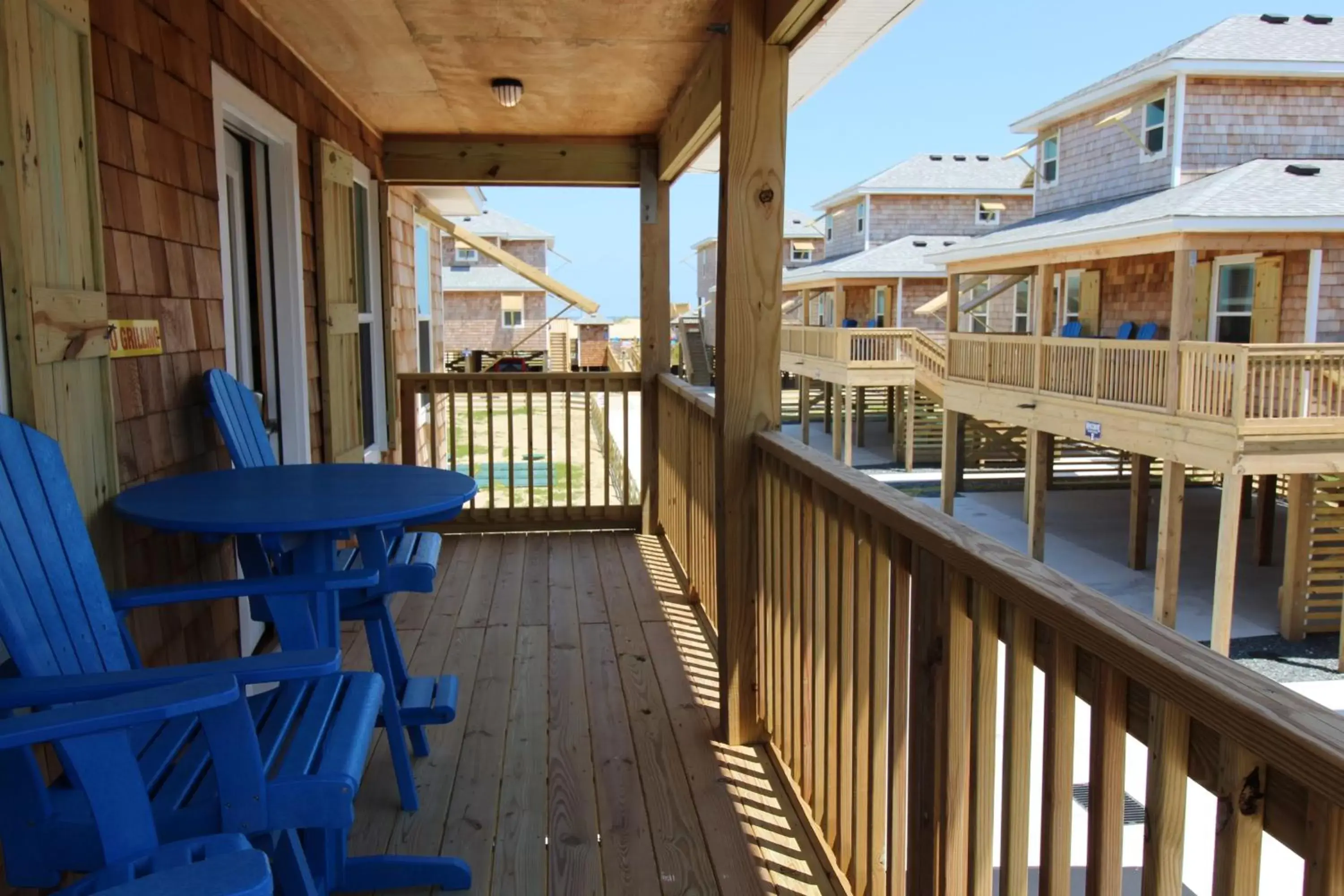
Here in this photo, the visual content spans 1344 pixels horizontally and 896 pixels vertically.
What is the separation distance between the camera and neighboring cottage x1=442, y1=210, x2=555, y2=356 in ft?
92.4

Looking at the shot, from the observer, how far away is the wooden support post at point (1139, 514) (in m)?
12.5

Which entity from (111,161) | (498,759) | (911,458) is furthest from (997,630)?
(911,458)

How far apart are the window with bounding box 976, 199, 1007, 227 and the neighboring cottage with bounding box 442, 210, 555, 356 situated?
38.0 ft

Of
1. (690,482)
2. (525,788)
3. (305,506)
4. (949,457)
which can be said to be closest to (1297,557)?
(949,457)

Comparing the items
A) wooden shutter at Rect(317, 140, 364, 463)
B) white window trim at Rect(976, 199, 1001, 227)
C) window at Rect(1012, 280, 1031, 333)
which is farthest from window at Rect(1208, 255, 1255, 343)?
white window trim at Rect(976, 199, 1001, 227)

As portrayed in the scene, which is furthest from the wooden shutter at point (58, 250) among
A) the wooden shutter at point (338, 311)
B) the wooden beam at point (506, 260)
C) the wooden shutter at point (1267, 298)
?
the wooden shutter at point (1267, 298)

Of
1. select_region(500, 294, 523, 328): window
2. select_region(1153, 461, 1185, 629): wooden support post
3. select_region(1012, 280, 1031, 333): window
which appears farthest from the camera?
select_region(500, 294, 523, 328): window

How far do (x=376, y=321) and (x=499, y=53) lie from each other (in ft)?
6.88

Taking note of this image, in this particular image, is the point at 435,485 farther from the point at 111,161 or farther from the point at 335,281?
the point at 335,281

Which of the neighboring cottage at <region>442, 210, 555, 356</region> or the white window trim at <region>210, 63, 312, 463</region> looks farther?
the neighboring cottage at <region>442, 210, 555, 356</region>

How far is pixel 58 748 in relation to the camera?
118 centimetres

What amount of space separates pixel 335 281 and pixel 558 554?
5.91 ft

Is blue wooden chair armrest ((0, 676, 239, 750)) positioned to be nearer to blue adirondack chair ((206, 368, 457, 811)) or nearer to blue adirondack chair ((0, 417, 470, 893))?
blue adirondack chair ((0, 417, 470, 893))

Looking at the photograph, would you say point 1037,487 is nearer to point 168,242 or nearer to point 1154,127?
point 1154,127
